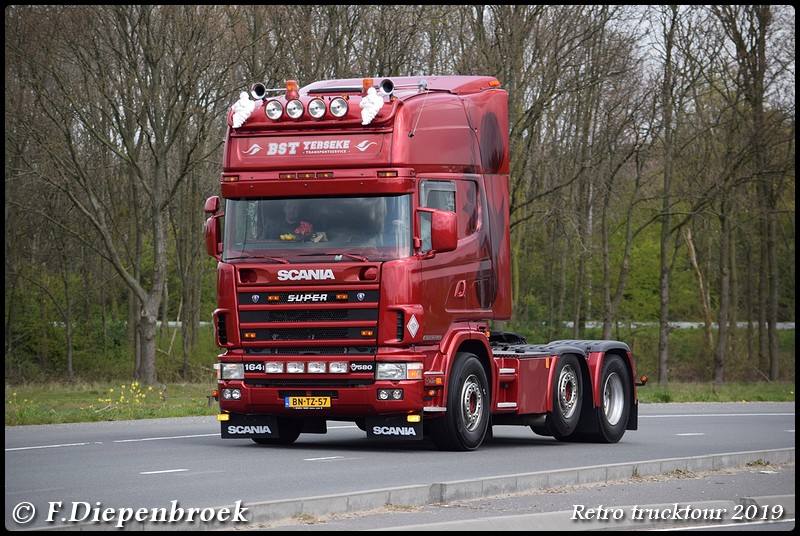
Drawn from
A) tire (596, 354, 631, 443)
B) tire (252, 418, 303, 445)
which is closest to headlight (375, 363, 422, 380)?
tire (252, 418, 303, 445)

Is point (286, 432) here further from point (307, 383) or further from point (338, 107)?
point (338, 107)

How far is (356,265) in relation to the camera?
14883mm

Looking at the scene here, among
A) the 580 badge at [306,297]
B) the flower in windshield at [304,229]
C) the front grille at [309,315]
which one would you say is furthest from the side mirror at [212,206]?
the 580 badge at [306,297]

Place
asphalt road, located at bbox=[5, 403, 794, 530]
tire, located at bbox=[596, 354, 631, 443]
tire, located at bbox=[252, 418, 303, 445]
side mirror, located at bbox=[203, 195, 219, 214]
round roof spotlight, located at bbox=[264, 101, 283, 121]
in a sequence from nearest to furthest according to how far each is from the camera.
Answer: asphalt road, located at bbox=[5, 403, 794, 530] → round roof spotlight, located at bbox=[264, 101, 283, 121] → side mirror, located at bbox=[203, 195, 219, 214] → tire, located at bbox=[252, 418, 303, 445] → tire, located at bbox=[596, 354, 631, 443]

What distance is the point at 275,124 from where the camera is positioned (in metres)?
15.7

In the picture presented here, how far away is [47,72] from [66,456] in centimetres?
1994

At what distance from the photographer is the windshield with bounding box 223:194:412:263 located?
15039 mm

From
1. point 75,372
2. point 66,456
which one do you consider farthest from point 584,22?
point 66,456

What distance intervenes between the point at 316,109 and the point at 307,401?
3.58 m

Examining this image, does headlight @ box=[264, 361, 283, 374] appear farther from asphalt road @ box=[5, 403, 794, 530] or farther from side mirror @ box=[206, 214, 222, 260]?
side mirror @ box=[206, 214, 222, 260]

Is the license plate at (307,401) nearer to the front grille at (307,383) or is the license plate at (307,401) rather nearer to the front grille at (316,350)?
the front grille at (307,383)

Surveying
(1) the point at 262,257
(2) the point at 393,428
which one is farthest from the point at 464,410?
(1) the point at 262,257

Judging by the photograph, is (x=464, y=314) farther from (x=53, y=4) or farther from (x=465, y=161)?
(x=53, y=4)

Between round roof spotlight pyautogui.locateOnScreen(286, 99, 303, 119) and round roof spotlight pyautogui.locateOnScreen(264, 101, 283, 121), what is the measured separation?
0.34ft
